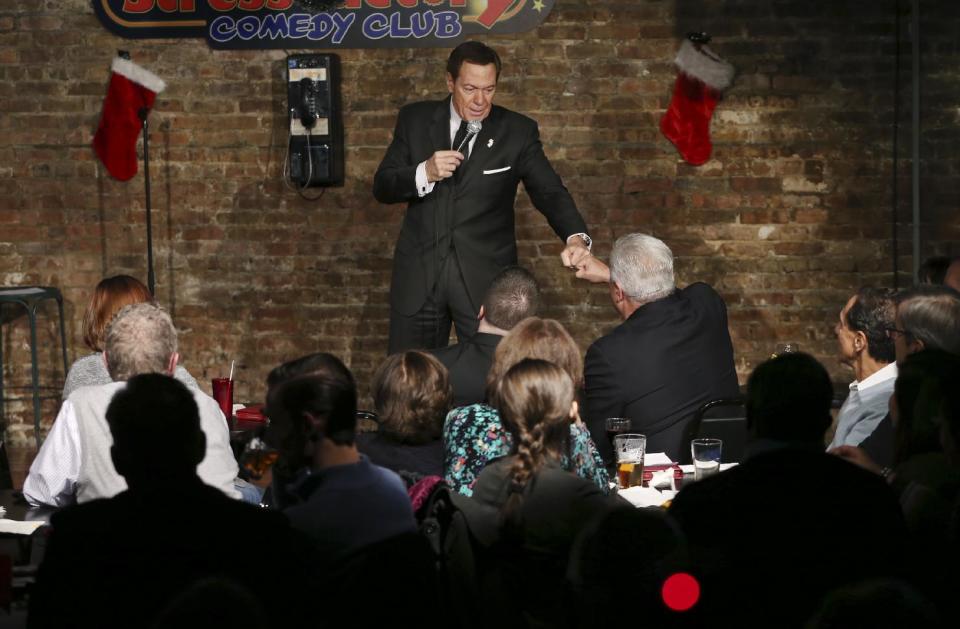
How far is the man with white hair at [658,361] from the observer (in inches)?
155

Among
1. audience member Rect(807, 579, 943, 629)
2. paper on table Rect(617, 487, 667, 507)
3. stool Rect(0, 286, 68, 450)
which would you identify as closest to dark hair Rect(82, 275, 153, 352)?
paper on table Rect(617, 487, 667, 507)

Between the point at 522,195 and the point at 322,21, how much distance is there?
1.32 m

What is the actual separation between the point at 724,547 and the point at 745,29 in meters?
4.75

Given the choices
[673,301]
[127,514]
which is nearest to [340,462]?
[127,514]

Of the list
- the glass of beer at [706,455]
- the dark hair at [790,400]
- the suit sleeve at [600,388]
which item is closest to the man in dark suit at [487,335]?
the suit sleeve at [600,388]

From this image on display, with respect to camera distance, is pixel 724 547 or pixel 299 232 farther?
pixel 299 232

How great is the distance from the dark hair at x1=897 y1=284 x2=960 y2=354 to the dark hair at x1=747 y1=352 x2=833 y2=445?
3.56ft

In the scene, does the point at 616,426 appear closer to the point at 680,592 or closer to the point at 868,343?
the point at 868,343

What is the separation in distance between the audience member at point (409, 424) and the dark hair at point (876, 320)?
49.2 inches

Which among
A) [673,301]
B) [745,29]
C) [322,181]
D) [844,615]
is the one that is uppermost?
[745,29]

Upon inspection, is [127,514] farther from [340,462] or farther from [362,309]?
[362,309]

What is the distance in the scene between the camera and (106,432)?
3.03 meters

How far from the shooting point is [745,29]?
6.50m

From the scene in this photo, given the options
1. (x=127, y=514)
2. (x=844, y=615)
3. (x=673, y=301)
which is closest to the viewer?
(x=844, y=615)
